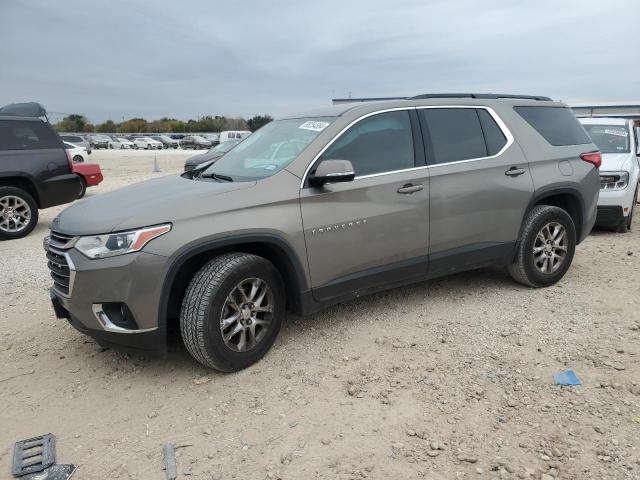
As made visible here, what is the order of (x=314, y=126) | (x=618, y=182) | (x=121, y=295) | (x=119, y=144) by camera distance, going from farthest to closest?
(x=119, y=144) → (x=618, y=182) → (x=314, y=126) → (x=121, y=295)

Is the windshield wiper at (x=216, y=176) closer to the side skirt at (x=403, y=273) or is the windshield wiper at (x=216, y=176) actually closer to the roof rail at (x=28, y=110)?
the side skirt at (x=403, y=273)

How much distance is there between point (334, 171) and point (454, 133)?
4.67 feet

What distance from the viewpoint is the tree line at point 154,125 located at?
93.4 metres

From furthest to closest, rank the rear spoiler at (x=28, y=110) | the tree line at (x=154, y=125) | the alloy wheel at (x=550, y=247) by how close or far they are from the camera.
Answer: the tree line at (x=154, y=125), the rear spoiler at (x=28, y=110), the alloy wheel at (x=550, y=247)

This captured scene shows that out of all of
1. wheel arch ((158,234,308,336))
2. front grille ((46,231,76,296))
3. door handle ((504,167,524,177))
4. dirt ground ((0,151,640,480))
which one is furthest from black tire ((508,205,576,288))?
front grille ((46,231,76,296))

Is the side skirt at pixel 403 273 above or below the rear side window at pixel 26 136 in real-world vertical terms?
below

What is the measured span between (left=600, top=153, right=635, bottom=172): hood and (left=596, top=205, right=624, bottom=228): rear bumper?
54 cm

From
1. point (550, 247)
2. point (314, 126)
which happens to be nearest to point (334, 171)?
point (314, 126)

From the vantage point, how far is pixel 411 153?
4133mm

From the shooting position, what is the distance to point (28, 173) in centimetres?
810

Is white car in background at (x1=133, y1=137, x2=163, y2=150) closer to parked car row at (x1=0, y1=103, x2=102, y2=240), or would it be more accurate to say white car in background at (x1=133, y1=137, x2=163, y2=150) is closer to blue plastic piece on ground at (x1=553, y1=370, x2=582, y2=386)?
parked car row at (x1=0, y1=103, x2=102, y2=240)

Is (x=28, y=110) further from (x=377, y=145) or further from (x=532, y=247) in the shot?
(x=532, y=247)

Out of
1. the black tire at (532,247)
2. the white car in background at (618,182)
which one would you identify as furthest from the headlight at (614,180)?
the black tire at (532,247)

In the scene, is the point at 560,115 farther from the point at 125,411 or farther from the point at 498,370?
the point at 125,411
